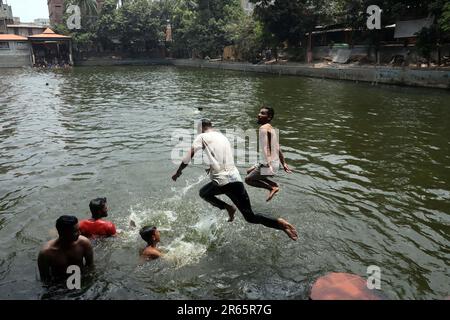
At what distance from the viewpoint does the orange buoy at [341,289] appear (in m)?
4.18

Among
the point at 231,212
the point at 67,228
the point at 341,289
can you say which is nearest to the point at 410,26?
the point at 231,212

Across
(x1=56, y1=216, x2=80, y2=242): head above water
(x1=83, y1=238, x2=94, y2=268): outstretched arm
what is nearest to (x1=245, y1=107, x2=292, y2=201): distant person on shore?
(x1=83, y1=238, x2=94, y2=268): outstretched arm

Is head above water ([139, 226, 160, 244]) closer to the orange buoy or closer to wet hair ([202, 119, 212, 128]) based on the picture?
wet hair ([202, 119, 212, 128])

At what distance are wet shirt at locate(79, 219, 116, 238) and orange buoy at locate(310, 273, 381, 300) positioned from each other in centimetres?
394

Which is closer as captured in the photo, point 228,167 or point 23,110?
point 228,167

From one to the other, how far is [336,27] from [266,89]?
17.1m

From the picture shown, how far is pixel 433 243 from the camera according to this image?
688cm

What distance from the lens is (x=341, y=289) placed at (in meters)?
4.34

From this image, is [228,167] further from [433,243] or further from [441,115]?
[441,115]

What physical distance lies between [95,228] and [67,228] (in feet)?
5.05

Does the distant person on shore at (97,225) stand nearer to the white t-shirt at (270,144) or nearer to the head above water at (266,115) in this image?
the white t-shirt at (270,144)

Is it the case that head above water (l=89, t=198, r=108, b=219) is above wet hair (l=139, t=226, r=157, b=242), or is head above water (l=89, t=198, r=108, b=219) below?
above

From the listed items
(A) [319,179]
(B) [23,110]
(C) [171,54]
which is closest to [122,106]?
(B) [23,110]

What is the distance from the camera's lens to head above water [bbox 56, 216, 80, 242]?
5.15 m
